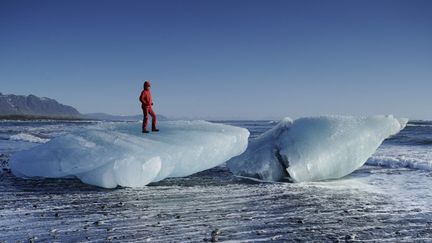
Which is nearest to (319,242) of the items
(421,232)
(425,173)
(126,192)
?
(421,232)

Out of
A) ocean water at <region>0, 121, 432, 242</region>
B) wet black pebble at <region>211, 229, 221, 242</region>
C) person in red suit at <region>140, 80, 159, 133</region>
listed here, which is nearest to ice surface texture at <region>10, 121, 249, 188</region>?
ocean water at <region>0, 121, 432, 242</region>

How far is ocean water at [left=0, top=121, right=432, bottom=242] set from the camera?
5863mm

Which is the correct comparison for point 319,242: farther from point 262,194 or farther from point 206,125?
point 206,125

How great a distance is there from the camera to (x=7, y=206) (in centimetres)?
764

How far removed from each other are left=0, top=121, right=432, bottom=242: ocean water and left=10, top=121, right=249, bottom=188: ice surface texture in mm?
322

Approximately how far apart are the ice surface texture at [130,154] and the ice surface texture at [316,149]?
2.84 feet

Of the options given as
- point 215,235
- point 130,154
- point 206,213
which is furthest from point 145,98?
point 215,235

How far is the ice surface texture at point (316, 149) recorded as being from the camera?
11.0 metres

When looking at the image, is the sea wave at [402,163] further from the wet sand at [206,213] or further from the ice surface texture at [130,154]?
the ice surface texture at [130,154]

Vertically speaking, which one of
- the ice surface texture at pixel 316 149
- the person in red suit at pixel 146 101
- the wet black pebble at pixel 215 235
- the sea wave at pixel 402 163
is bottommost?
the wet black pebble at pixel 215 235

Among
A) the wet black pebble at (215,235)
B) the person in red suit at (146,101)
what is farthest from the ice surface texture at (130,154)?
the wet black pebble at (215,235)

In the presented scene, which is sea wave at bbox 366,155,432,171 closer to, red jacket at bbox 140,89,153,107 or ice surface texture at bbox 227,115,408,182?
ice surface texture at bbox 227,115,408,182

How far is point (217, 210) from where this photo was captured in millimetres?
7328

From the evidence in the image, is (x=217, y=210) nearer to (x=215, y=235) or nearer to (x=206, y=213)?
(x=206, y=213)
